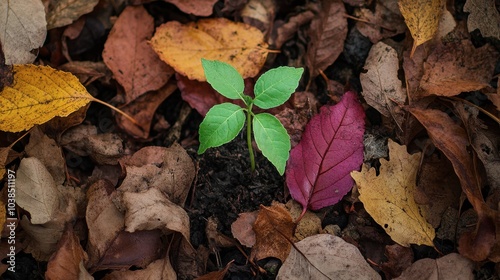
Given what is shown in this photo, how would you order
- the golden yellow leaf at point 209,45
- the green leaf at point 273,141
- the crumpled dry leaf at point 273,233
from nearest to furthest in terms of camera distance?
the green leaf at point 273,141 → the crumpled dry leaf at point 273,233 → the golden yellow leaf at point 209,45

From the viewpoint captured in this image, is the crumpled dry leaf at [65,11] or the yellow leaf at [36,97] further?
the crumpled dry leaf at [65,11]

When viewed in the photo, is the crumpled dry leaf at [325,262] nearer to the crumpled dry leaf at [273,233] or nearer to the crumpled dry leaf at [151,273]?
the crumpled dry leaf at [273,233]

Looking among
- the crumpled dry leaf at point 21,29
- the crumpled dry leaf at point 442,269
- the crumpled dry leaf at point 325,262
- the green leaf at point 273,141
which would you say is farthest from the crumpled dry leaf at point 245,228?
the crumpled dry leaf at point 21,29

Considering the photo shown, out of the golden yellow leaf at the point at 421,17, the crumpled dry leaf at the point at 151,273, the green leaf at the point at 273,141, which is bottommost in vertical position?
the crumpled dry leaf at the point at 151,273

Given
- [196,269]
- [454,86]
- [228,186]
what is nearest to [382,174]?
[454,86]

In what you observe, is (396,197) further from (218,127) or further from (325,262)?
(218,127)

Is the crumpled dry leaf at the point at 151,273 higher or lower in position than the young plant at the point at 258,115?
lower

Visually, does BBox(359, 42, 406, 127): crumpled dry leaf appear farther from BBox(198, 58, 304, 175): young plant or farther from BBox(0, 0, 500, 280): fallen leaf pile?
BBox(198, 58, 304, 175): young plant
